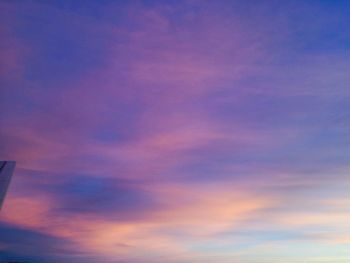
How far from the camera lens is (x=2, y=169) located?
72.1m

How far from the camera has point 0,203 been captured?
69.3 meters

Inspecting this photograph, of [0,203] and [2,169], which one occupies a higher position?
[2,169]

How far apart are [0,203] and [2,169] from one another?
557 cm
